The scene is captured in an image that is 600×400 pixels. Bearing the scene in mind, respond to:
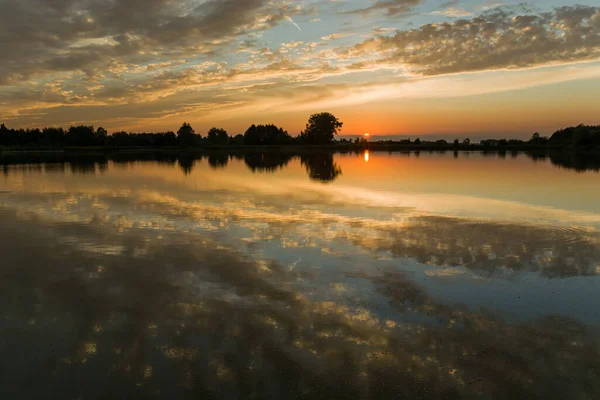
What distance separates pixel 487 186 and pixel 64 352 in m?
31.8

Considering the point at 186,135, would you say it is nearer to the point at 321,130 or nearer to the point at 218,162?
the point at 321,130

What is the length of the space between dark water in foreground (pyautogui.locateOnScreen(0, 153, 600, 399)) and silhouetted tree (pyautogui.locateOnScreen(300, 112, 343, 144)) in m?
170

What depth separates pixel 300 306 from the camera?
30.7 feet

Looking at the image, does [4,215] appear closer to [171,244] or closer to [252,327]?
[171,244]

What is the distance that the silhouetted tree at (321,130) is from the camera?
187500 mm

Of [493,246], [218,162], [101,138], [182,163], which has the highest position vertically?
[101,138]

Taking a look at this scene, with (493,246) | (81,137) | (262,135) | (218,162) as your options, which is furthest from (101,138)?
(493,246)

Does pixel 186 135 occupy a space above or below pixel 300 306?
above

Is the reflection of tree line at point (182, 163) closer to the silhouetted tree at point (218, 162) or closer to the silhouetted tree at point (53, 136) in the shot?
the silhouetted tree at point (218, 162)

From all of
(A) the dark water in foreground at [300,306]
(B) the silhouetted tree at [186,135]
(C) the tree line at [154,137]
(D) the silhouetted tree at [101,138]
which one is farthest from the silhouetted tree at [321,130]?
(A) the dark water in foreground at [300,306]

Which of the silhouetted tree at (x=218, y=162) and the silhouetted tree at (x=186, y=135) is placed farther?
the silhouetted tree at (x=186, y=135)

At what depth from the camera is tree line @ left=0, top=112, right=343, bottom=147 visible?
164 m

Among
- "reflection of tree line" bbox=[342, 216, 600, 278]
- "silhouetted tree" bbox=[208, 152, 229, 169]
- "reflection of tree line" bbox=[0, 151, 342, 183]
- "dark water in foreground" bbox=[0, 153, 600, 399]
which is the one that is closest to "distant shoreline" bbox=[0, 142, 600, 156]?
"silhouetted tree" bbox=[208, 152, 229, 169]

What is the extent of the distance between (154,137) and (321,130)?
74934mm
